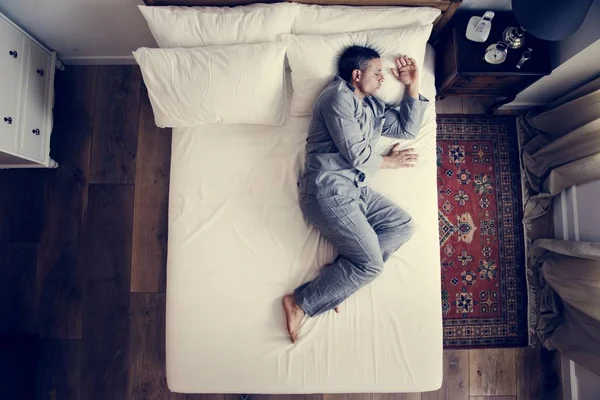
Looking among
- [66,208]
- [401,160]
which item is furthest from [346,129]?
[66,208]

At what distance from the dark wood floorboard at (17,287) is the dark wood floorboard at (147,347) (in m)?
0.55

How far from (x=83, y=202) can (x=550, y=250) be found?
2.51 meters

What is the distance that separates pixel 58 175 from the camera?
2.15 meters

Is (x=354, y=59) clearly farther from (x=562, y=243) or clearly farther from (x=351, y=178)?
(x=562, y=243)

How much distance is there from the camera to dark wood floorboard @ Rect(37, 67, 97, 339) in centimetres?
208

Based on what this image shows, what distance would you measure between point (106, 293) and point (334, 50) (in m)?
1.72

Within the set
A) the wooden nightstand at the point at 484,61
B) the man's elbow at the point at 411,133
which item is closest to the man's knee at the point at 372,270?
the man's elbow at the point at 411,133

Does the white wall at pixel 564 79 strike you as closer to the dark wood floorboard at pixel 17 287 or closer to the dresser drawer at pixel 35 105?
the dresser drawer at pixel 35 105

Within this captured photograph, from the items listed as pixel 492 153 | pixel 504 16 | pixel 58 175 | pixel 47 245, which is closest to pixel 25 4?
pixel 58 175

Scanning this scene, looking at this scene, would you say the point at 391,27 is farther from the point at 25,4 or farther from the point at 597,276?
the point at 25,4

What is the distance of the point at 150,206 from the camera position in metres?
2.14

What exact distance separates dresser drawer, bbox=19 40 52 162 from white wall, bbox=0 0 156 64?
105mm

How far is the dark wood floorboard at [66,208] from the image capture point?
6.84 feet

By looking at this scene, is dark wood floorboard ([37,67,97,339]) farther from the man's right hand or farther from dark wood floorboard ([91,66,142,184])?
the man's right hand
